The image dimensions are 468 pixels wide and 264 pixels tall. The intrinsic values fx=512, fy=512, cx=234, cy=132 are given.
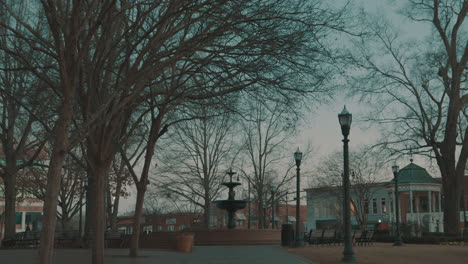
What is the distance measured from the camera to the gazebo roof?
5978 cm

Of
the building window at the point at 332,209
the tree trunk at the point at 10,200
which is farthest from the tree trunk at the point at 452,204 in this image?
the building window at the point at 332,209

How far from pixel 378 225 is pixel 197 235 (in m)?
46.4

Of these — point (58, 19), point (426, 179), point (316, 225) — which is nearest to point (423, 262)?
point (58, 19)

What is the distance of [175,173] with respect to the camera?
4438 cm

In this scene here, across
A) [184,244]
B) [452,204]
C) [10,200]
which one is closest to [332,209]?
[452,204]

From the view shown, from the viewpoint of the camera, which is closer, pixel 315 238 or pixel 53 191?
pixel 53 191

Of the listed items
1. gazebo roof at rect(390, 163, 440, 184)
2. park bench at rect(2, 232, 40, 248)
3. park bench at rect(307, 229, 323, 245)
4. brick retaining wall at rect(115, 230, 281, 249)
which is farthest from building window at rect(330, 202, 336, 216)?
park bench at rect(2, 232, 40, 248)

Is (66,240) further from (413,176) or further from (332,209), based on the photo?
(332,209)

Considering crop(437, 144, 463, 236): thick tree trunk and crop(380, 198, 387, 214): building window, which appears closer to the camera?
crop(437, 144, 463, 236): thick tree trunk

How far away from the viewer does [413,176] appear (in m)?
60.0

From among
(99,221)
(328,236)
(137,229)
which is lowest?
(328,236)

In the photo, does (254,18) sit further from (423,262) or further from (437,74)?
(437,74)

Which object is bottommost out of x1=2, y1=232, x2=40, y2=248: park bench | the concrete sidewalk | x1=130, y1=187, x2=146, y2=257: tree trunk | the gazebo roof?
x1=2, y1=232, x2=40, y2=248: park bench

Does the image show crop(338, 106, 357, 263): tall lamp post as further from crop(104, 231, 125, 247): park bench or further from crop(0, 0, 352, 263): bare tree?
crop(104, 231, 125, 247): park bench
